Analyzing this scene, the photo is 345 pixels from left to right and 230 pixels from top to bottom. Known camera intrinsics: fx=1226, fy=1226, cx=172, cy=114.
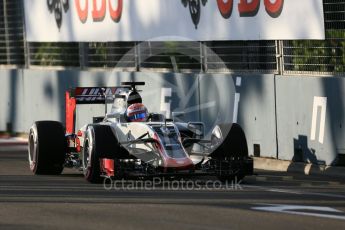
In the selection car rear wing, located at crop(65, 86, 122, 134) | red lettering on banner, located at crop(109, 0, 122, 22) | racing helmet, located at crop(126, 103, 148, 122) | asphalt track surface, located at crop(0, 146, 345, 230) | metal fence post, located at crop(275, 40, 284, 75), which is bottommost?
asphalt track surface, located at crop(0, 146, 345, 230)

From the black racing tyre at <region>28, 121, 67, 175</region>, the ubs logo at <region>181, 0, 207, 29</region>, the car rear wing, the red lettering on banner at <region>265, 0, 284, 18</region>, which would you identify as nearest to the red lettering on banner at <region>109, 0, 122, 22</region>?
the ubs logo at <region>181, 0, 207, 29</region>

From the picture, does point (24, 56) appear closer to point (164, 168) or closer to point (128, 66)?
point (128, 66)

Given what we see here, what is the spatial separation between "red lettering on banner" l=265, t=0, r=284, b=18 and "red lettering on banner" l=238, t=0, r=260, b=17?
279 millimetres

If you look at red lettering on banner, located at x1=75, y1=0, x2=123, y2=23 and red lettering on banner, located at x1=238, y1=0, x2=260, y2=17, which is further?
red lettering on banner, located at x1=75, y1=0, x2=123, y2=23

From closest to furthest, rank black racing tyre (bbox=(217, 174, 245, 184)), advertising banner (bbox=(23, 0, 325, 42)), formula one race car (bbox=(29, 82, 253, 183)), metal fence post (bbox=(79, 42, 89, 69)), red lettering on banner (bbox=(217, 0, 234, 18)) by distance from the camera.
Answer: formula one race car (bbox=(29, 82, 253, 183)) → black racing tyre (bbox=(217, 174, 245, 184)) → advertising banner (bbox=(23, 0, 325, 42)) → red lettering on banner (bbox=(217, 0, 234, 18)) → metal fence post (bbox=(79, 42, 89, 69))

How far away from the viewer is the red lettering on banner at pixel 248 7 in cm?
2039

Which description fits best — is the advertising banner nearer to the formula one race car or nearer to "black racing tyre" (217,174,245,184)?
the formula one race car

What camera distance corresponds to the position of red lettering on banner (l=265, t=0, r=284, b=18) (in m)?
19.8

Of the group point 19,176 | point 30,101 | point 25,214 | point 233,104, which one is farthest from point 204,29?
point 25,214

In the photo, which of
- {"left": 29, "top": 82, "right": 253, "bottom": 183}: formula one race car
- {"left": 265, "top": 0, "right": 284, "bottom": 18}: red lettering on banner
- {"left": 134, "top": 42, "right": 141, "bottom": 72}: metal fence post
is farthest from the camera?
{"left": 134, "top": 42, "right": 141, "bottom": 72}: metal fence post

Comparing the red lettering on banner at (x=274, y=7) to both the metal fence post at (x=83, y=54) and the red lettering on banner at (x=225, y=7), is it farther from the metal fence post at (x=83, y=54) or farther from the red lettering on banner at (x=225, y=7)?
the metal fence post at (x=83, y=54)

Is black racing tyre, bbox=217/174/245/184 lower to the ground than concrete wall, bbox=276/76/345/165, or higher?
lower

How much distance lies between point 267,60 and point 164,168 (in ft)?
16.4

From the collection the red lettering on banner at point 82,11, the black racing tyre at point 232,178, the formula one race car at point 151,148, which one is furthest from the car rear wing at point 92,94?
the red lettering on banner at point 82,11
